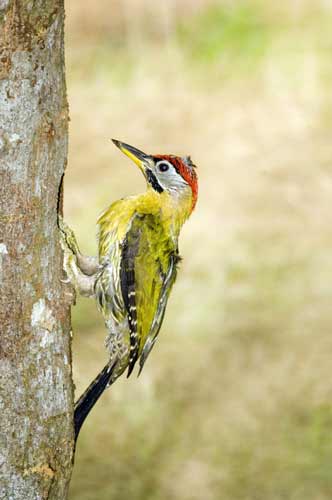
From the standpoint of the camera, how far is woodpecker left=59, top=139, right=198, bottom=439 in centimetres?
346

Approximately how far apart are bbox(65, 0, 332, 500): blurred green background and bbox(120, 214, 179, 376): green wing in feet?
6.54

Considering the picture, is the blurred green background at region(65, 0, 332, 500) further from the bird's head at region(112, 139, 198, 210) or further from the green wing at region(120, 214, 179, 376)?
the bird's head at region(112, 139, 198, 210)

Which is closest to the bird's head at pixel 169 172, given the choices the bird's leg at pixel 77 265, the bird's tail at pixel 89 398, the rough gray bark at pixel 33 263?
the bird's leg at pixel 77 265

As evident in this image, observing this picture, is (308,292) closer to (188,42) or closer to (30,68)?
(188,42)

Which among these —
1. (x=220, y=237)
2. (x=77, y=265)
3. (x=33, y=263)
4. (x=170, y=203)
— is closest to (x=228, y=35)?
(x=220, y=237)

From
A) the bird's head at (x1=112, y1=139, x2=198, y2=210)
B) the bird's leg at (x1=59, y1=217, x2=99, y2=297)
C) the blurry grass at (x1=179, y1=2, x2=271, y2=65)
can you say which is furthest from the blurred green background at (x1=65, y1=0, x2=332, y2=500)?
the bird's head at (x1=112, y1=139, x2=198, y2=210)

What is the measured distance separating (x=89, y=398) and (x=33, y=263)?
818 millimetres

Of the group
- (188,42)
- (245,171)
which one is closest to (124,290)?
(245,171)

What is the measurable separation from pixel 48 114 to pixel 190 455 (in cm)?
339

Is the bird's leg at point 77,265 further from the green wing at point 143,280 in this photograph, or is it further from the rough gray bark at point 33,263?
the rough gray bark at point 33,263

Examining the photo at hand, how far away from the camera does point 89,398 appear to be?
10.4ft

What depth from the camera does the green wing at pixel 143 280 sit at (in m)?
3.46

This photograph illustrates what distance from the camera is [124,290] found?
3.47 meters

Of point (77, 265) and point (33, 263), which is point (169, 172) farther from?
point (33, 263)
